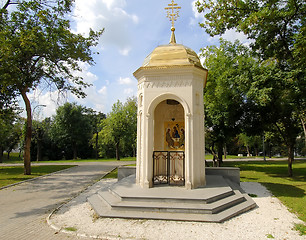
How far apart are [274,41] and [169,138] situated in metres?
10.5

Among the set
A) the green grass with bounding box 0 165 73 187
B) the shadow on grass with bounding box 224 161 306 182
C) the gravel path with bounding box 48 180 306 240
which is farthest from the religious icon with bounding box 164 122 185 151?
the green grass with bounding box 0 165 73 187

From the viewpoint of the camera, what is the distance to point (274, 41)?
46.0ft

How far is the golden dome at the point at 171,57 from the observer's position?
8.95 m

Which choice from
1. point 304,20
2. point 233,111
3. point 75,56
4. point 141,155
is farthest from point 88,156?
point 304,20

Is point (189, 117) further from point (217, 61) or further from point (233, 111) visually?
point (217, 61)

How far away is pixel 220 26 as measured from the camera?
44.7 feet

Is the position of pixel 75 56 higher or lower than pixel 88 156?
higher

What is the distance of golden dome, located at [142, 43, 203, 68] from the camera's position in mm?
8953

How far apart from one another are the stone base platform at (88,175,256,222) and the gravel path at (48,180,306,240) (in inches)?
8.5

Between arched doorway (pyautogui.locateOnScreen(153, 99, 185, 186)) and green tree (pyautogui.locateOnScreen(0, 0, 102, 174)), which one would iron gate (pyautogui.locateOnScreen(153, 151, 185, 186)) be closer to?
arched doorway (pyautogui.locateOnScreen(153, 99, 185, 186))

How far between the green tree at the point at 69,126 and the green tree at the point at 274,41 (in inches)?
1367

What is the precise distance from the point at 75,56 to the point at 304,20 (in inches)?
619

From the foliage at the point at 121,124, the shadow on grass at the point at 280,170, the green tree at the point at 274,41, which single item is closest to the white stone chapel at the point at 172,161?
the green tree at the point at 274,41

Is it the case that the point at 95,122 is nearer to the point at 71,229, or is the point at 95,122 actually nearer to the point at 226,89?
the point at 226,89
